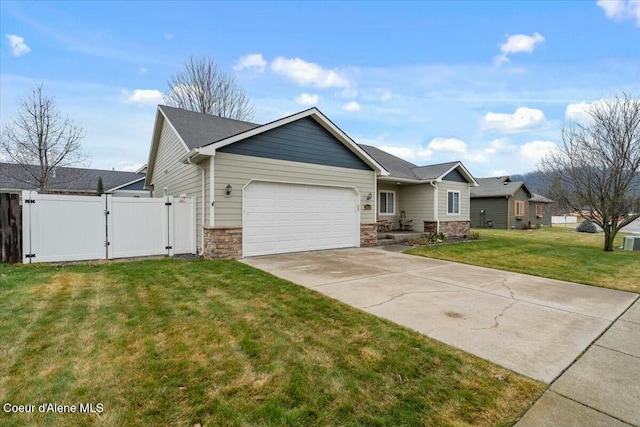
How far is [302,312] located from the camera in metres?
4.28

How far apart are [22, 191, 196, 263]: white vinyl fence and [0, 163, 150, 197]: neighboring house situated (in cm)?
1428

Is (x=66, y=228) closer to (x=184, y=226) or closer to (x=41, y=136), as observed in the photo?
(x=184, y=226)

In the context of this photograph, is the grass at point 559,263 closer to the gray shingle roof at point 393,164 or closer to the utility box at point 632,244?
the utility box at point 632,244

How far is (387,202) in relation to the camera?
52.2 feet

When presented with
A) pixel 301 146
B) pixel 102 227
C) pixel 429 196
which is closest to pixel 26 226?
pixel 102 227

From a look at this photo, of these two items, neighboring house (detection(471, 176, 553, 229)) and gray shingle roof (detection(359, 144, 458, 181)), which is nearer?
gray shingle roof (detection(359, 144, 458, 181))

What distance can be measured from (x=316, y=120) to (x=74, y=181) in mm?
23120

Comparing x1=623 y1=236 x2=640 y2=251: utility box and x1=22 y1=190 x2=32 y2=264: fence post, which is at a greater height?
x1=22 y1=190 x2=32 y2=264: fence post

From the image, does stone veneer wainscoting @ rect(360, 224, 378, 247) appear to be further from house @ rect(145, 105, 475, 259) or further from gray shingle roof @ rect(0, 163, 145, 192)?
gray shingle roof @ rect(0, 163, 145, 192)

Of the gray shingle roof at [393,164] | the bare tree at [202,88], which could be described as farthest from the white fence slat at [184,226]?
the bare tree at [202,88]

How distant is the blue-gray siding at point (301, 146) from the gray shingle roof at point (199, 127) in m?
1.42

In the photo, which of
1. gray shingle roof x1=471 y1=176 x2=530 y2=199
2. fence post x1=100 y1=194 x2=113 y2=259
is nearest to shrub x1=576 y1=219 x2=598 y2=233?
gray shingle roof x1=471 y1=176 x2=530 y2=199

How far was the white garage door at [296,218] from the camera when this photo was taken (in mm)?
9242

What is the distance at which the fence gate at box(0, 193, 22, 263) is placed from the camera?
23.3 ft
